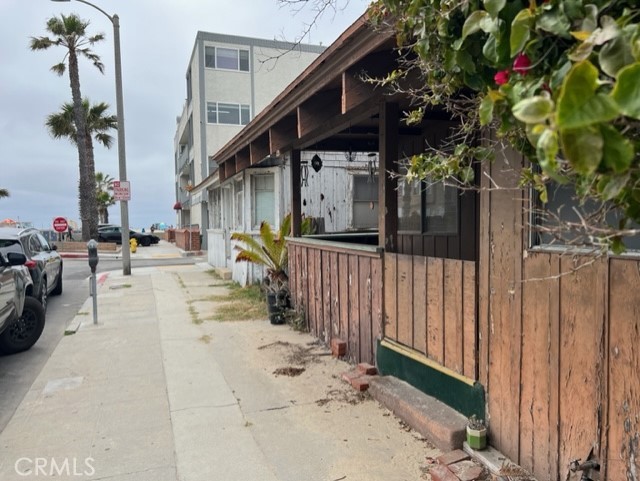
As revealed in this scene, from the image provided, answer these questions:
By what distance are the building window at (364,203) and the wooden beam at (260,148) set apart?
→ 362 cm

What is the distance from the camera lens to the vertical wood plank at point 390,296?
15.6 feet

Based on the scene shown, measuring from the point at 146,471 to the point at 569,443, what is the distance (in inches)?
109

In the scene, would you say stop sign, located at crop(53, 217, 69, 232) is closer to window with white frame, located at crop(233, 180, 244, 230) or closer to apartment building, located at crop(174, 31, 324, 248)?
apartment building, located at crop(174, 31, 324, 248)

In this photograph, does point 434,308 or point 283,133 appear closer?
point 434,308

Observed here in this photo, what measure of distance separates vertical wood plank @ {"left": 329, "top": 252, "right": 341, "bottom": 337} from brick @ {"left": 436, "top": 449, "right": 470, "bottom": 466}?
2.82 metres

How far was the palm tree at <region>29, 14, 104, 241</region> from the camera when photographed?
24125 mm

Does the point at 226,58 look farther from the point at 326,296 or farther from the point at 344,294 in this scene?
the point at 344,294

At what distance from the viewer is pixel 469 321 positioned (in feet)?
12.1

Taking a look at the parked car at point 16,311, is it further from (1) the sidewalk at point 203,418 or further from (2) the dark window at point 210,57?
(2) the dark window at point 210,57

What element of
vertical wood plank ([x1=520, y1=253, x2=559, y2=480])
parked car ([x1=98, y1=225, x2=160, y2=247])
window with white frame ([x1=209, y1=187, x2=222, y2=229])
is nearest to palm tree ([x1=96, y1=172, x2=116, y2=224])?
parked car ([x1=98, y1=225, x2=160, y2=247])

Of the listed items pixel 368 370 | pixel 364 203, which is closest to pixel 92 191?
pixel 364 203

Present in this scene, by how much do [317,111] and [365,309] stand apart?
2380 mm

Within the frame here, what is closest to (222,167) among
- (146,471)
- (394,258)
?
(394,258)

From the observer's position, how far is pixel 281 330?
7438 millimetres
